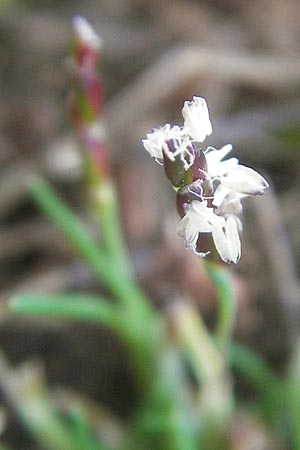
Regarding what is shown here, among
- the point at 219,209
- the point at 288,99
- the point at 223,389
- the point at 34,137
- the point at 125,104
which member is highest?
the point at 288,99

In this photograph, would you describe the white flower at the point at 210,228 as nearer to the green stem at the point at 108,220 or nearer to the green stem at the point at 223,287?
the green stem at the point at 223,287

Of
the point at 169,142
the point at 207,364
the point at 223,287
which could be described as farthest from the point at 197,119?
the point at 207,364

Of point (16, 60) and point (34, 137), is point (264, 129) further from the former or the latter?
point (16, 60)

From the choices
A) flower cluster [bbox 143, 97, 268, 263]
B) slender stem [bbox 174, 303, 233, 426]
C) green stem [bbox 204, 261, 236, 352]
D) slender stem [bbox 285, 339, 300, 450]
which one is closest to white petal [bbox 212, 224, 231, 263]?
flower cluster [bbox 143, 97, 268, 263]

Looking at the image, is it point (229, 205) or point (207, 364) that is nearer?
point (229, 205)

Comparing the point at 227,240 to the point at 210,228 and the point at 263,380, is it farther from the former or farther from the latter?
the point at 263,380

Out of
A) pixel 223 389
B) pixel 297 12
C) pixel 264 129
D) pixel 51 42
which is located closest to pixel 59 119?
pixel 51 42

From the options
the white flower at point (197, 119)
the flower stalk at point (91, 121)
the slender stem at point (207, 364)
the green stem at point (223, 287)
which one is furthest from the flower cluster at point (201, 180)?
the slender stem at point (207, 364)

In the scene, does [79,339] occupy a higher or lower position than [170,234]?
lower
